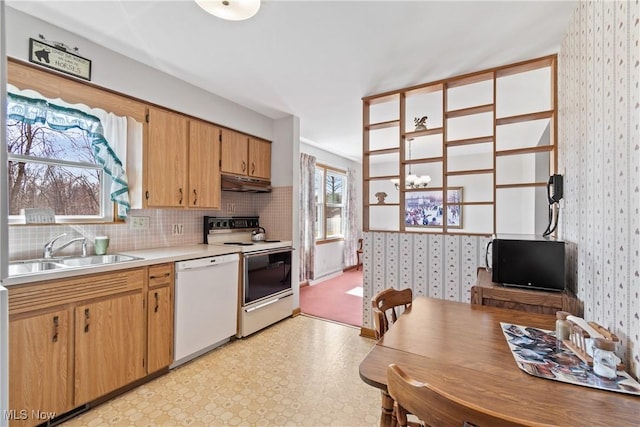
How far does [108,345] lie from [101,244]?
0.81 metres

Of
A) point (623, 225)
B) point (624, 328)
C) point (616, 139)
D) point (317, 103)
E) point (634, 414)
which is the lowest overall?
point (634, 414)

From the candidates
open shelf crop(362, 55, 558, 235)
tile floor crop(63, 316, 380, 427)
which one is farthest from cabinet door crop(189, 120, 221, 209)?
open shelf crop(362, 55, 558, 235)

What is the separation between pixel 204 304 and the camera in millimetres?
2541

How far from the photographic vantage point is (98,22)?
192cm

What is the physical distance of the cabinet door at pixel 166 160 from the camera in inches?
98.3

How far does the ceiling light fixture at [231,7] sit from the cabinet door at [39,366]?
1.99 metres

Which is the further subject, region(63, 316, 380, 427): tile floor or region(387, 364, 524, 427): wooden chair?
region(63, 316, 380, 427): tile floor

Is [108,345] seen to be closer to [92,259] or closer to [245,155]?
[92,259]

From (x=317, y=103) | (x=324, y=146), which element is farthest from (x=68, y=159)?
(x=324, y=146)

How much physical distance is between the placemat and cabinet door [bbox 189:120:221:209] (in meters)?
2.70

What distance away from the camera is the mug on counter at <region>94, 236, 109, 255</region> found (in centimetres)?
228

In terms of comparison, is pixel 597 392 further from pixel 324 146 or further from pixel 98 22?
pixel 324 146

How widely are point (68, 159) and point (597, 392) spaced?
3.30 meters

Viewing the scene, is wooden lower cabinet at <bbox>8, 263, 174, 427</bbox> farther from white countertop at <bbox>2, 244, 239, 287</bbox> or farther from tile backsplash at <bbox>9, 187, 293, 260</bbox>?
tile backsplash at <bbox>9, 187, 293, 260</bbox>
